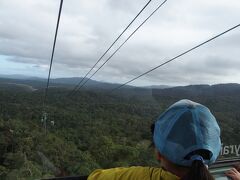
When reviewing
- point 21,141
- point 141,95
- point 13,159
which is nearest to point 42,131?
point 21,141

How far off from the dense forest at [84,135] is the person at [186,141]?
32.4ft

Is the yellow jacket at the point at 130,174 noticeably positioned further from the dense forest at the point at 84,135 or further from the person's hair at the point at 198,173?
the dense forest at the point at 84,135

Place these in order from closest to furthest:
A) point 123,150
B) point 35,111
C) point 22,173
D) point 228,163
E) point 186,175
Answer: point 186,175, point 228,163, point 22,173, point 123,150, point 35,111

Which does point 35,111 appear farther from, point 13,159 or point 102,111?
point 13,159

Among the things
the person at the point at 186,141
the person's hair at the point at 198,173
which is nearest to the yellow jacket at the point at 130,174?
the person at the point at 186,141

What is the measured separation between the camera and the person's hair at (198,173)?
102 centimetres

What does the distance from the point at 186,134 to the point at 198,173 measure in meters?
0.11

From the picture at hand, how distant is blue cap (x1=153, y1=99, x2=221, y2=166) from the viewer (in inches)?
42.5

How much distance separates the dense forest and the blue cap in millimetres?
9888

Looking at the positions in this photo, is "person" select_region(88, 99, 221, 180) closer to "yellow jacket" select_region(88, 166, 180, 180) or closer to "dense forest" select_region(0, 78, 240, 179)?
"yellow jacket" select_region(88, 166, 180, 180)

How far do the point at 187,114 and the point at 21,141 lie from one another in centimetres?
2828

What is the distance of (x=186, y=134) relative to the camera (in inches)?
42.8

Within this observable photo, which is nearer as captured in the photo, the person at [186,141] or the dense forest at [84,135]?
the person at [186,141]

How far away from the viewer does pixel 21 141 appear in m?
28.3
